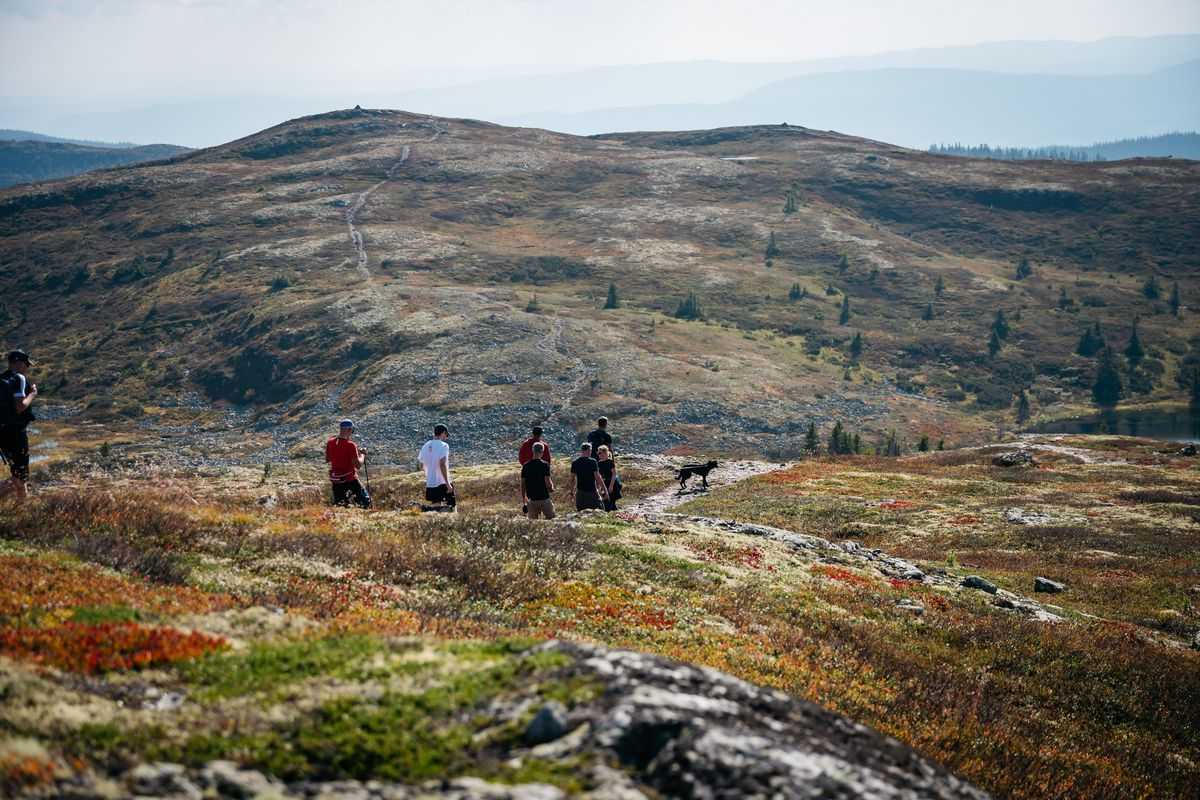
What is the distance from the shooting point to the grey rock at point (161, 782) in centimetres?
553

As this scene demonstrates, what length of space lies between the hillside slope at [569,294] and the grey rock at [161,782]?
218 feet

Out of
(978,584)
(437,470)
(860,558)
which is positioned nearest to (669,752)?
(437,470)

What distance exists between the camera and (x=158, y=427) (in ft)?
277

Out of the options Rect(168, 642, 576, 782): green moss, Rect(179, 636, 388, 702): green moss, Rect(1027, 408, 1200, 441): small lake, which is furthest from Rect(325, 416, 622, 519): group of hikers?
Rect(1027, 408, 1200, 441): small lake

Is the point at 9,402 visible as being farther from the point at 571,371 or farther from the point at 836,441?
the point at 571,371

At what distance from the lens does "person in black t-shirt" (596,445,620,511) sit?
2756 cm

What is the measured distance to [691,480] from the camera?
49.8 m

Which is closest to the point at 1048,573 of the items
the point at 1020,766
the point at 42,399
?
the point at 1020,766

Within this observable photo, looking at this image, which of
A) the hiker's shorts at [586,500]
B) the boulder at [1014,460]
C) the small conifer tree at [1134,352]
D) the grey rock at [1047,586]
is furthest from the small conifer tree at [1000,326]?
the hiker's shorts at [586,500]

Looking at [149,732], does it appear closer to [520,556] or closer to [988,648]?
[520,556]

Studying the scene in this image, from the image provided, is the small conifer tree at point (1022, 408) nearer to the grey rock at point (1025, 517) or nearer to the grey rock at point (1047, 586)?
the grey rock at point (1025, 517)

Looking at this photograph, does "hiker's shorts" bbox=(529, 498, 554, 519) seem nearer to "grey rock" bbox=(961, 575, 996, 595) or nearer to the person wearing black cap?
the person wearing black cap

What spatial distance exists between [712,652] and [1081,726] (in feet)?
24.2

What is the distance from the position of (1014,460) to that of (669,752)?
59.0 meters
